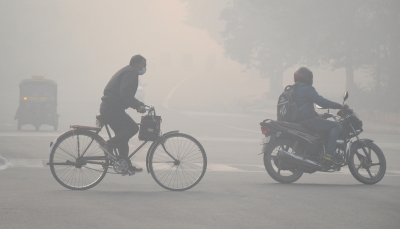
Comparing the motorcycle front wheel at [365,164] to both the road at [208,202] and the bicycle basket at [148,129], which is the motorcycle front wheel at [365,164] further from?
the bicycle basket at [148,129]

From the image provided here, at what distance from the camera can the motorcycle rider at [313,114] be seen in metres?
11.9

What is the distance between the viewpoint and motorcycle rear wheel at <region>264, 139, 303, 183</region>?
38.6ft

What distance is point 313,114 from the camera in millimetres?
11984

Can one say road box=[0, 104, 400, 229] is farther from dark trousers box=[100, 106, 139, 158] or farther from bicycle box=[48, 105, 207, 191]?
dark trousers box=[100, 106, 139, 158]

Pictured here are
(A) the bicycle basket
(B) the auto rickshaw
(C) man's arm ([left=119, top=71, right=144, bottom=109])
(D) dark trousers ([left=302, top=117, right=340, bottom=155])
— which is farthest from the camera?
(B) the auto rickshaw

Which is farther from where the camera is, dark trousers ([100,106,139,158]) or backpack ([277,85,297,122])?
backpack ([277,85,297,122])

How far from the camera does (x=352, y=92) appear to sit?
43000mm

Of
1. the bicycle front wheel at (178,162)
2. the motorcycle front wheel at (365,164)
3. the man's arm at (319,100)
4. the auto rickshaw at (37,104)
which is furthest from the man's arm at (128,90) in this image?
the auto rickshaw at (37,104)

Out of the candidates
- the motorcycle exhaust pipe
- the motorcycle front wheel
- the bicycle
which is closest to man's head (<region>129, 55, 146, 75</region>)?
the bicycle

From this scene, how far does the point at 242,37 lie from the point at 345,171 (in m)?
44.8

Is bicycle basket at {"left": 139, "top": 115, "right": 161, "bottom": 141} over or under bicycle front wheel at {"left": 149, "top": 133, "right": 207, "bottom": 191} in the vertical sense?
over

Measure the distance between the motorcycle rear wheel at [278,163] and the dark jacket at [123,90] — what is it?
7.15 ft

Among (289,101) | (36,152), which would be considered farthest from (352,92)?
(289,101)

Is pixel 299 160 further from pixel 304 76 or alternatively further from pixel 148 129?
pixel 148 129
